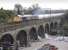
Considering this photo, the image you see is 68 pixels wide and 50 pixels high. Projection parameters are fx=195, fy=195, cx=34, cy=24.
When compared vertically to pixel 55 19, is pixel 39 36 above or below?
below

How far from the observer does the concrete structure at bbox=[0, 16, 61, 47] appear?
1.81 meters

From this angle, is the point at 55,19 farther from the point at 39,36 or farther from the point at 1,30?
the point at 1,30

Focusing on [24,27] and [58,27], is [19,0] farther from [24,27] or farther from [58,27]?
[58,27]

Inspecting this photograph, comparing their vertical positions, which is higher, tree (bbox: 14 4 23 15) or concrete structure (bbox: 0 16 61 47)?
tree (bbox: 14 4 23 15)

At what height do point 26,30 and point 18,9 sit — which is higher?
point 18,9

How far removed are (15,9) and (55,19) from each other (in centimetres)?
39

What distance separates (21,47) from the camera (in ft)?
6.10

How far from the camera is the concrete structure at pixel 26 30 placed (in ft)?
5.95

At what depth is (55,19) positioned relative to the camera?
71.4 inches

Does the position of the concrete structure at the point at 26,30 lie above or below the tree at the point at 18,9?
below

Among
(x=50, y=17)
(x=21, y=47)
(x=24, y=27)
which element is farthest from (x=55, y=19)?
(x=21, y=47)

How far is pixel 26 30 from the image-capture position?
72.2 inches

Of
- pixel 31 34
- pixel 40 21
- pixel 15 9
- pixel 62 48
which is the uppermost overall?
pixel 15 9

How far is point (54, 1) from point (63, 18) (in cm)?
18
